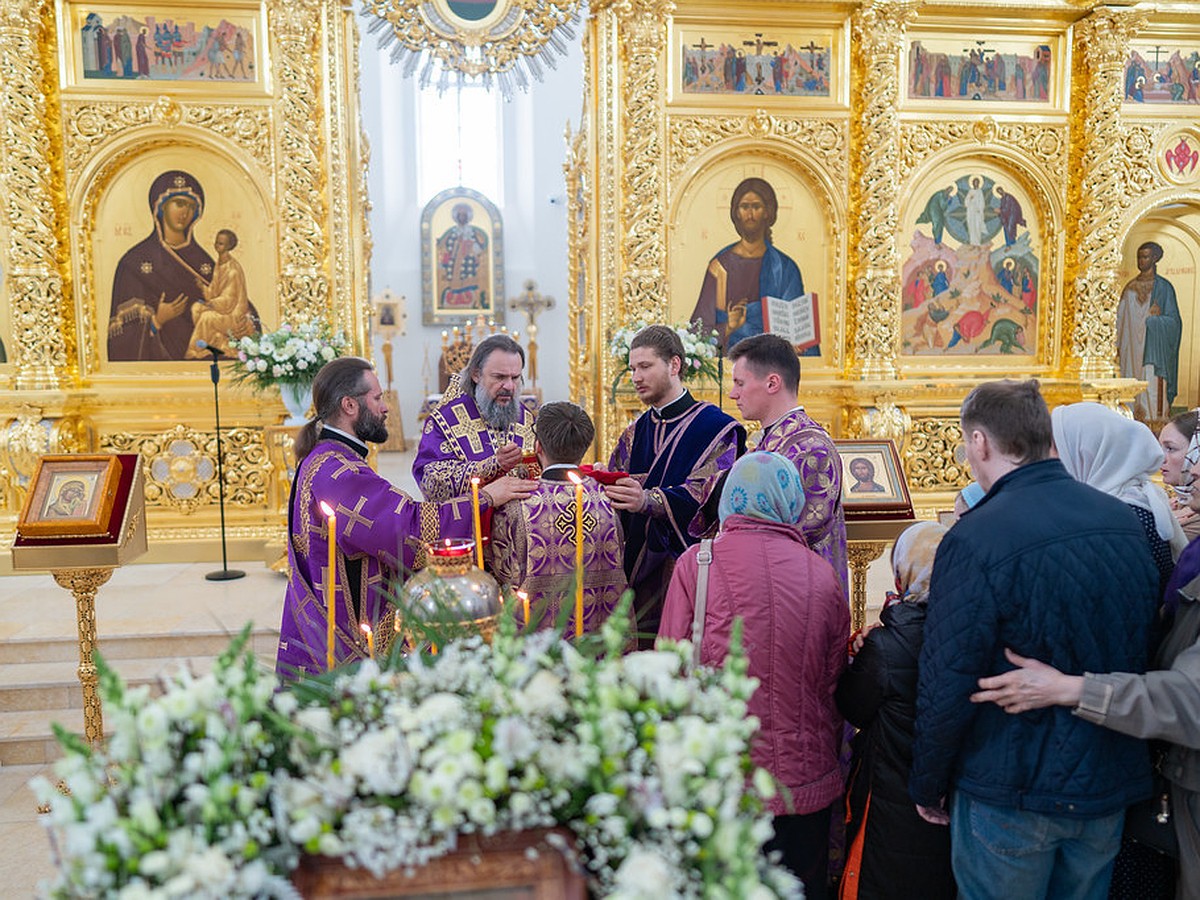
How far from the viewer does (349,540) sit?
10.3 feet

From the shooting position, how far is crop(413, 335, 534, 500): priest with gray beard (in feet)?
12.0

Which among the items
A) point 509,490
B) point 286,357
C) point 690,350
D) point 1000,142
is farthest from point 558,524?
point 1000,142

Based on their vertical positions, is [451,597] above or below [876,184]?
below

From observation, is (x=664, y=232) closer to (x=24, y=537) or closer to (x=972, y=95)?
(x=972, y=95)

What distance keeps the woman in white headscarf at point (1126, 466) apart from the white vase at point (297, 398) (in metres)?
5.86

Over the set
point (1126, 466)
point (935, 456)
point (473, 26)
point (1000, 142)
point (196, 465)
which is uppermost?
point (473, 26)

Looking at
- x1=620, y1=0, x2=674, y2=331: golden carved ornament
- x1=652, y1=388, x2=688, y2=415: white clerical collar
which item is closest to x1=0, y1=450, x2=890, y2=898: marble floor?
x1=652, y1=388, x2=688, y2=415: white clerical collar

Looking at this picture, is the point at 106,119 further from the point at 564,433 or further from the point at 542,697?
the point at 542,697

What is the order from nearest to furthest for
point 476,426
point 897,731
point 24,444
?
1. point 897,731
2. point 476,426
3. point 24,444

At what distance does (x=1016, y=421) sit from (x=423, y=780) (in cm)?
156

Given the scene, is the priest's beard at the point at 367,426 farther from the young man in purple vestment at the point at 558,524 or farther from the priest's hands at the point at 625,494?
the priest's hands at the point at 625,494

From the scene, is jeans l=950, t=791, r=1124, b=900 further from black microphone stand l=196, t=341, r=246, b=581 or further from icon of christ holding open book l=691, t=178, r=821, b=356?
icon of christ holding open book l=691, t=178, r=821, b=356

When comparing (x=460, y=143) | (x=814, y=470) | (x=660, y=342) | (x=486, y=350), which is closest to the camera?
(x=814, y=470)

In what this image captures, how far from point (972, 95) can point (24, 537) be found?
338 inches
